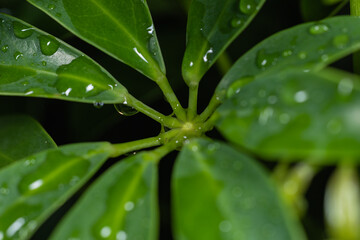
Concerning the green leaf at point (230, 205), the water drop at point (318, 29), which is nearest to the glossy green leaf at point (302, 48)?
the water drop at point (318, 29)

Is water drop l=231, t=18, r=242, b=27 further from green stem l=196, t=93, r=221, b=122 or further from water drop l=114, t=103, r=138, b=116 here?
water drop l=114, t=103, r=138, b=116

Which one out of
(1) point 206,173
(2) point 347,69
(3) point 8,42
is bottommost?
(2) point 347,69

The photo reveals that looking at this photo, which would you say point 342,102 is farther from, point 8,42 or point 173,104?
point 8,42

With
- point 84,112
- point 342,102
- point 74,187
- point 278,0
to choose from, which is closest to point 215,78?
point 278,0

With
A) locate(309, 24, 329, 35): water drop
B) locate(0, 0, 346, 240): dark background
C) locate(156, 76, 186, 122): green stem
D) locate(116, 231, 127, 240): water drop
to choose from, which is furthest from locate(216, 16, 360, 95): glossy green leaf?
locate(0, 0, 346, 240): dark background

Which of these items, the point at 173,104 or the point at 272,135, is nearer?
the point at 272,135

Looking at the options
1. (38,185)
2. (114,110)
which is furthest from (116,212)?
(114,110)

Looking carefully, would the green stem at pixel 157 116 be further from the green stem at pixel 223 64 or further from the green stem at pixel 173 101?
the green stem at pixel 223 64
